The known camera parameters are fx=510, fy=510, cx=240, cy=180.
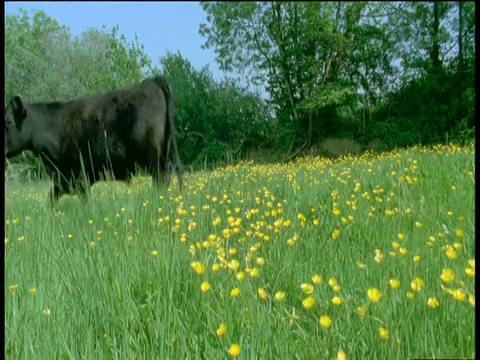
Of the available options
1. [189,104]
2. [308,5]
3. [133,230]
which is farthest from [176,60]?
[133,230]

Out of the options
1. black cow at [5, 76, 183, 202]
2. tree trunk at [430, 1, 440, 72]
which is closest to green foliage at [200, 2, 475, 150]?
tree trunk at [430, 1, 440, 72]

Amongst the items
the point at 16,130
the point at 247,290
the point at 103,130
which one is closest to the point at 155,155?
the point at 103,130

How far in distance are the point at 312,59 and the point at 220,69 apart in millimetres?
3539

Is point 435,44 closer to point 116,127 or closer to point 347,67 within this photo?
point 347,67

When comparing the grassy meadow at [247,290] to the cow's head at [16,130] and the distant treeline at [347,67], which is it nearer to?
the cow's head at [16,130]

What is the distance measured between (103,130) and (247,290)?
5.49 meters

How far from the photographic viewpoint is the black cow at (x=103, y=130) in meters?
6.85

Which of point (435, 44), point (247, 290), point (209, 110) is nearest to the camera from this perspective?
point (247, 290)

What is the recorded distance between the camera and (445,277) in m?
1.56

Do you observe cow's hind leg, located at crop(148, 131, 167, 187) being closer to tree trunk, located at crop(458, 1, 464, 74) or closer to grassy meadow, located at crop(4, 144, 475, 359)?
grassy meadow, located at crop(4, 144, 475, 359)

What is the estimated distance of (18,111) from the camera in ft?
23.1

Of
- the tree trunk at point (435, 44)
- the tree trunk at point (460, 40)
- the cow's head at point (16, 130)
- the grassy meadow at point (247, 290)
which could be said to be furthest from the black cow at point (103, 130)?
the tree trunk at point (460, 40)

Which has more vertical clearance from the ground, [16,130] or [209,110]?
[209,110]

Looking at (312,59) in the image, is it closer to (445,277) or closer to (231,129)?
(231,129)
